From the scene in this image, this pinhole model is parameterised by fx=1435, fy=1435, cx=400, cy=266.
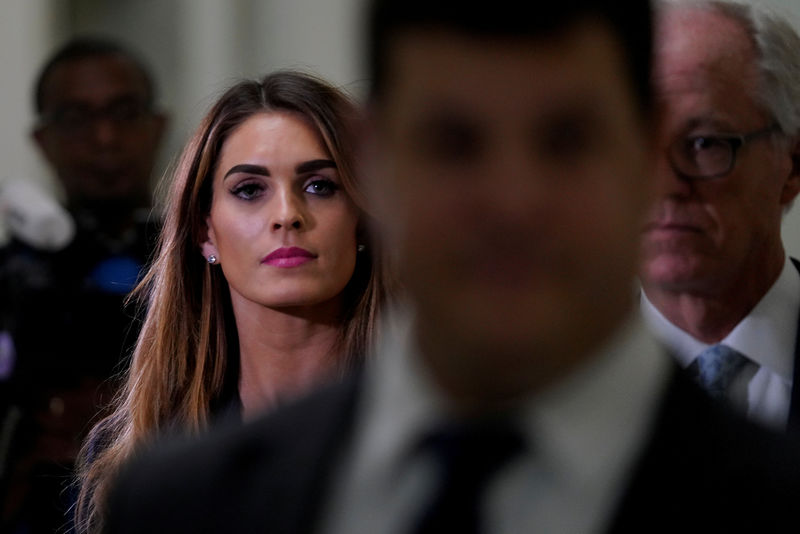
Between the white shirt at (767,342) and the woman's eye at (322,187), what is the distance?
0.56m

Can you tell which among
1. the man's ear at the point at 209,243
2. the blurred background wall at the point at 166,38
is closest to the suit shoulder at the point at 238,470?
the man's ear at the point at 209,243

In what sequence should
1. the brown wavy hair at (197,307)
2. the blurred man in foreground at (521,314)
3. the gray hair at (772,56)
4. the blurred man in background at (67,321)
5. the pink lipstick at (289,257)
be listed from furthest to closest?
1. the blurred man in background at (67,321)
2. the brown wavy hair at (197,307)
3. the pink lipstick at (289,257)
4. the gray hair at (772,56)
5. the blurred man in foreground at (521,314)

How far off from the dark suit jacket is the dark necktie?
0.03m

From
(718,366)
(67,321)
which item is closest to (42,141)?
(67,321)

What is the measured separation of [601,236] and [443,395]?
0.10 metres

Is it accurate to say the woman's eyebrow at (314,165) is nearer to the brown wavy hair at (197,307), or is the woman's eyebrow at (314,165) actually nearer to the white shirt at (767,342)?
the brown wavy hair at (197,307)

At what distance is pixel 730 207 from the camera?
72.4 inches

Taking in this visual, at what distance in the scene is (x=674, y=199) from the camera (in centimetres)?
178

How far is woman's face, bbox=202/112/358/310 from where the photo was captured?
86.0 inches

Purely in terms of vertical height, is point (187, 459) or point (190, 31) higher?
point (187, 459)

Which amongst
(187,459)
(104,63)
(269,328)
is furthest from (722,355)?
(104,63)

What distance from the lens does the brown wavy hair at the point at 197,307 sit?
228 centimetres

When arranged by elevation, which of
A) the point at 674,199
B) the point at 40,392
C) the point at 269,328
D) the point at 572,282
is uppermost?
the point at 572,282

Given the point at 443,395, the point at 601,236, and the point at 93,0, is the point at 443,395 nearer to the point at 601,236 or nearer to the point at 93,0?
the point at 601,236
